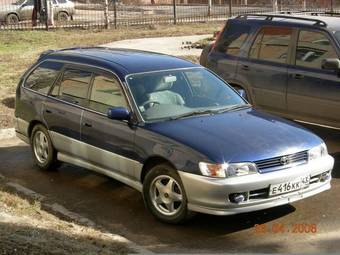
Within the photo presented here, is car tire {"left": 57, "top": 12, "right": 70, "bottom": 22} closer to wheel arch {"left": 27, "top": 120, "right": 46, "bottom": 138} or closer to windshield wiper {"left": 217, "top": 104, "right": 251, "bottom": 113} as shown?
wheel arch {"left": 27, "top": 120, "right": 46, "bottom": 138}

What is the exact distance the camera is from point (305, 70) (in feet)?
29.1

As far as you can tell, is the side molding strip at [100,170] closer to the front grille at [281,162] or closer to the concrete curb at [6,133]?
the front grille at [281,162]

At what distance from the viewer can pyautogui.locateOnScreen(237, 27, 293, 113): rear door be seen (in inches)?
360

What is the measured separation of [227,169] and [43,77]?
137 inches

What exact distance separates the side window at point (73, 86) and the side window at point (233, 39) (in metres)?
3.23

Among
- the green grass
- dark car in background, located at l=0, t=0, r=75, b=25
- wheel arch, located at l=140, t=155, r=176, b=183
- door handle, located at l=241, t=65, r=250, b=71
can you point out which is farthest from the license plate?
dark car in background, located at l=0, t=0, r=75, b=25

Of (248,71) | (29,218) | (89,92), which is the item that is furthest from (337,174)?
(29,218)

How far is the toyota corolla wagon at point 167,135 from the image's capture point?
563 cm

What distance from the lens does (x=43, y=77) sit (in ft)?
26.4

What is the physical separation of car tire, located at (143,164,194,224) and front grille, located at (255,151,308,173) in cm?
77

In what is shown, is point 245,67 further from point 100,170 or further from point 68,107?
point 100,170

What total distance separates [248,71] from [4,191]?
4329 mm

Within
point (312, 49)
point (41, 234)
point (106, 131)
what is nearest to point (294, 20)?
point (312, 49)

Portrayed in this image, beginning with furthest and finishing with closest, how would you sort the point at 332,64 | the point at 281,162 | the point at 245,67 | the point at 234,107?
the point at 245,67
the point at 332,64
the point at 234,107
the point at 281,162
